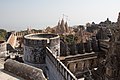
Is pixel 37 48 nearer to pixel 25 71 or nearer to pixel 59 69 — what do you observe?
pixel 59 69

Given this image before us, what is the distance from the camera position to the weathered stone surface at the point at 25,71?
921 centimetres

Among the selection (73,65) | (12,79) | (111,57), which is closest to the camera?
(12,79)

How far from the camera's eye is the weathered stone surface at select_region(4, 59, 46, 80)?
921 cm

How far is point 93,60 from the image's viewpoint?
82.4ft

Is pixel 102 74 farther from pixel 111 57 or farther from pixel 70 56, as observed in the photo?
pixel 70 56

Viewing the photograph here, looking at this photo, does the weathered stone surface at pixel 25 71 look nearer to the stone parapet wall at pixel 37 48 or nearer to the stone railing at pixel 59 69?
the stone railing at pixel 59 69

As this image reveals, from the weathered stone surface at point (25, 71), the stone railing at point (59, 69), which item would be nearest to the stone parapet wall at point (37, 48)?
the stone railing at point (59, 69)

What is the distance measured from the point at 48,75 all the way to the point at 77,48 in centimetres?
969

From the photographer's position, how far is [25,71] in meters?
9.55

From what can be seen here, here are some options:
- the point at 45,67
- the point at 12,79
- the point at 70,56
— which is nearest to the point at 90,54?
the point at 70,56

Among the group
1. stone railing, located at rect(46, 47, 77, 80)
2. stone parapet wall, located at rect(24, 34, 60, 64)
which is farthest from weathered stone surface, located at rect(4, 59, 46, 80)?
stone parapet wall, located at rect(24, 34, 60, 64)

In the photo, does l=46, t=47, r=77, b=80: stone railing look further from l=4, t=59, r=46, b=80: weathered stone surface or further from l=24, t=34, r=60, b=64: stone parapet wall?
l=4, t=59, r=46, b=80: weathered stone surface

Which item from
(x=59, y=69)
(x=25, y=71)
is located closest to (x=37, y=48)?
(x=59, y=69)

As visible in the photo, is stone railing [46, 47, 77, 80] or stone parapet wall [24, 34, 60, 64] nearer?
stone railing [46, 47, 77, 80]
